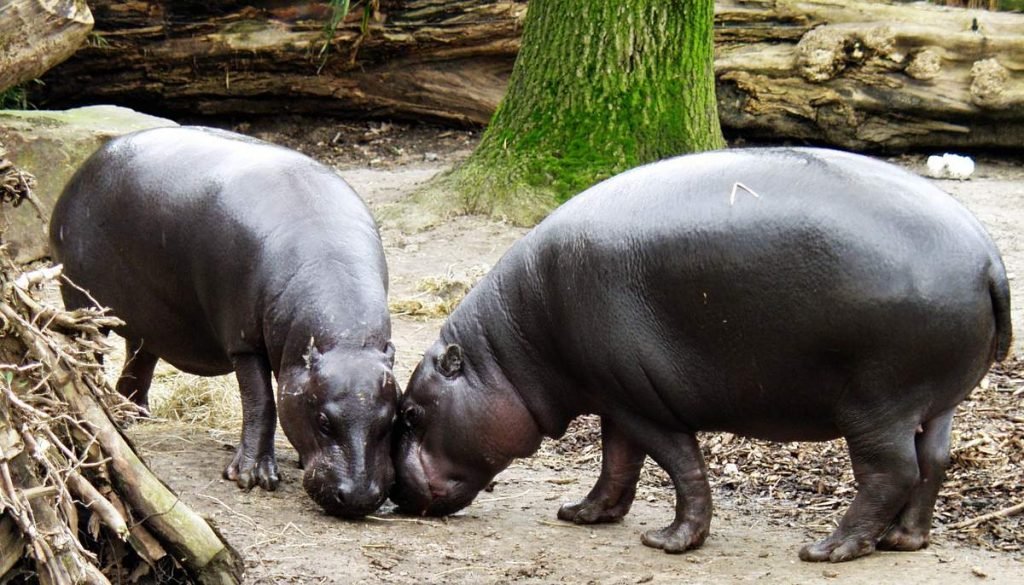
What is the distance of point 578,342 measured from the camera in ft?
16.7

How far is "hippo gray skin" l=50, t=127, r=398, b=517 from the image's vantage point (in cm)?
533

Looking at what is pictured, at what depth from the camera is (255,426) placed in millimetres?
5793

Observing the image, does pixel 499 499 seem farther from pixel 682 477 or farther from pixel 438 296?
pixel 438 296

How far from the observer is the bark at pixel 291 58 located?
13531mm

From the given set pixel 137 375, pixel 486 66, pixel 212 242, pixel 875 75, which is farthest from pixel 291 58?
pixel 212 242

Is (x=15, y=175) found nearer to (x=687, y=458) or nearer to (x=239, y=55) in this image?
(x=687, y=458)

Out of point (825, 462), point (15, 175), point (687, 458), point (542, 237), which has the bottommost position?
point (825, 462)

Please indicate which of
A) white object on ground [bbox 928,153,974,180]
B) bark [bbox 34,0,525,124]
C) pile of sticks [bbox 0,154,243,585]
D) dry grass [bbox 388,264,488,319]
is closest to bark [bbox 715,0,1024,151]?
white object on ground [bbox 928,153,974,180]

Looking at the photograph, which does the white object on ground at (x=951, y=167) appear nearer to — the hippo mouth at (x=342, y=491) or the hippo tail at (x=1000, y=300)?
the hippo tail at (x=1000, y=300)

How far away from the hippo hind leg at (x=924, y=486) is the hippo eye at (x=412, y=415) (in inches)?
69.8

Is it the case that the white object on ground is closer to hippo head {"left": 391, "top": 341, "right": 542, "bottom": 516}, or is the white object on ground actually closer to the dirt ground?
the dirt ground

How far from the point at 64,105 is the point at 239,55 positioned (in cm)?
184

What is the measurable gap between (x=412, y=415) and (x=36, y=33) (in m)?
1.98

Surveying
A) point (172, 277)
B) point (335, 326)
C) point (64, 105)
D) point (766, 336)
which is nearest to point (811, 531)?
point (766, 336)
